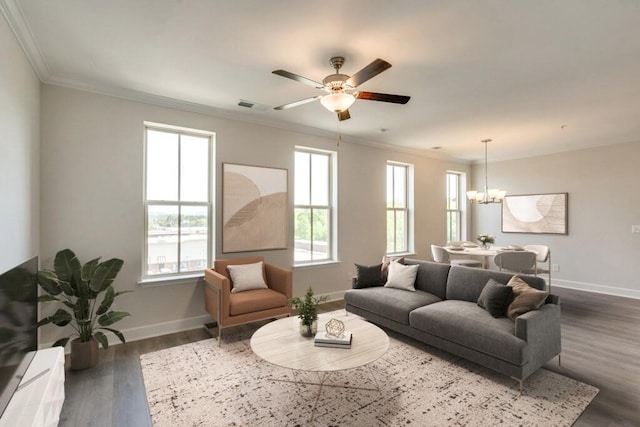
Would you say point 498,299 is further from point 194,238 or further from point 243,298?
point 194,238

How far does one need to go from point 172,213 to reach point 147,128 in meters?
1.08

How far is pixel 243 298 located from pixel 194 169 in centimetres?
186

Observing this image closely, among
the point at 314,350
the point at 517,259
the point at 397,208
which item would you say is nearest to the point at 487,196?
the point at 517,259

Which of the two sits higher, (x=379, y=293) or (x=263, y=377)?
(x=379, y=293)

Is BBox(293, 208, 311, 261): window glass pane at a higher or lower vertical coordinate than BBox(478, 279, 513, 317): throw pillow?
higher

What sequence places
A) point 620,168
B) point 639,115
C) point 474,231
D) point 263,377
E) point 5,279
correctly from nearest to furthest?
1. point 5,279
2. point 263,377
3. point 639,115
4. point 620,168
5. point 474,231

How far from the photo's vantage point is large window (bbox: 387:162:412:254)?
6.33 metres

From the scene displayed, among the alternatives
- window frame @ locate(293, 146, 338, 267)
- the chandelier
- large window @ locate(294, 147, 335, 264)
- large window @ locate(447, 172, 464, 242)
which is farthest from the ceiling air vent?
large window @ locate(447, 172, 464, 242)

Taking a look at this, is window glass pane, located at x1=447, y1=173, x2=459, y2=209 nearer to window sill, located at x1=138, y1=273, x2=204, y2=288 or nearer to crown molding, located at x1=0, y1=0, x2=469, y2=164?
crown molding, located at x1=0, y1=0, x2=469, y2=164

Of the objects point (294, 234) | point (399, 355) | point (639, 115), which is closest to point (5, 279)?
point (399, 355)

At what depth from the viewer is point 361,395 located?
2.46 metres

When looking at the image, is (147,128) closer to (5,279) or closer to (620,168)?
(5,279)

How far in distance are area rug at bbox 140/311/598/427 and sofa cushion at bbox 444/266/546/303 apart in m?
0.73

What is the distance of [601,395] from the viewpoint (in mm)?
2471
